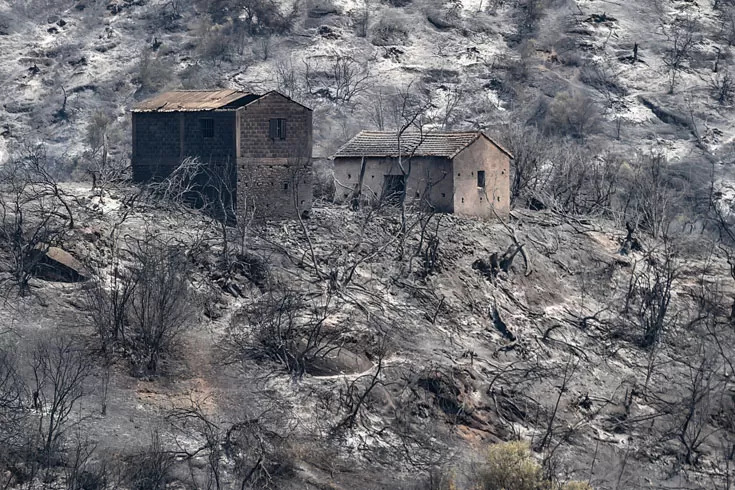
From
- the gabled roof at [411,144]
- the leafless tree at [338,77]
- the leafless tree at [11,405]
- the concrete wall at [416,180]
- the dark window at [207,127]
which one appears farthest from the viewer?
the leafless tree at [338,77]

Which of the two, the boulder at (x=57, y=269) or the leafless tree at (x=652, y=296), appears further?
the leafless tree at (x=652, y=296)

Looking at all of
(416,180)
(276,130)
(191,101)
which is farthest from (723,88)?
(191,101)

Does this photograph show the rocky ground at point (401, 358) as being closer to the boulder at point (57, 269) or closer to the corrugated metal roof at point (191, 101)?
the boulder at point (57, 269)

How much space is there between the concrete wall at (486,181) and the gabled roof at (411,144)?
290 mm

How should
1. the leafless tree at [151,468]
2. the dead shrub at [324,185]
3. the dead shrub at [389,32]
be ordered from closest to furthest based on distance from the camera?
the leafless tree at [151,468], the dead shrub at [324,185], the dead shrub at [389,32]

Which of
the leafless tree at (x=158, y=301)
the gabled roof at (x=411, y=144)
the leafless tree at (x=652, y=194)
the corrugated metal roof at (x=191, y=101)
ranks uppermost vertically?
the corrugated metal roof at (x=191, y=101)

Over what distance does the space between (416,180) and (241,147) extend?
7.20m

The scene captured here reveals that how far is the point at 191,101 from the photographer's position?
51.2 meters

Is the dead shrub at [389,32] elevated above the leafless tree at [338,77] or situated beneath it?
A: elevated above

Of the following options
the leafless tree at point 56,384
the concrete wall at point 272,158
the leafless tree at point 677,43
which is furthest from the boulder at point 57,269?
the leafless tree at point 677,43

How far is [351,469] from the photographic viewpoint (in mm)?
38812

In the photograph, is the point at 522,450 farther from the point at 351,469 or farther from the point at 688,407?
the point at 688,407

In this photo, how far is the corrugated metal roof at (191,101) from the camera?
164ft

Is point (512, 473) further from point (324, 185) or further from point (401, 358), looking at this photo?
point (324, 185)
